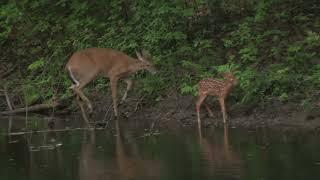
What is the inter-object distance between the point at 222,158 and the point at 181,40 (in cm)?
862

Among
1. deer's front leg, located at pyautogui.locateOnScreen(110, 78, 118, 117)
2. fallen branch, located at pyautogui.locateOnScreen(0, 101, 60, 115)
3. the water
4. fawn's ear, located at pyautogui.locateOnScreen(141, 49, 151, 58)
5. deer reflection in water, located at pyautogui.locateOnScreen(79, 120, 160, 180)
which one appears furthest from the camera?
fawn's ear, located at pyautogui.locateOnScreen(141, 49, 151, 58)

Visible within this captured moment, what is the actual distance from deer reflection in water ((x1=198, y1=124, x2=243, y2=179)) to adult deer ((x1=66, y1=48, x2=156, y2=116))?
5.18 meters

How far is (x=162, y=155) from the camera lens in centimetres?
1213

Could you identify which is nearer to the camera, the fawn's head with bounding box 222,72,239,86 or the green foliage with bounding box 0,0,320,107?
the fawn's head with bounding box 222,72,239,86

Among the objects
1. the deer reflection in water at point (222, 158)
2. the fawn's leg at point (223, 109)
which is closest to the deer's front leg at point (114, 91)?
the fawn's leg at point (223, 109)

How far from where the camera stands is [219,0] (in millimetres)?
20641

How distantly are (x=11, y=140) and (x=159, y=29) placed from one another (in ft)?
22.1

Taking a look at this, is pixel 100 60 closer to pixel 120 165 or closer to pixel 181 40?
pixel 181 40

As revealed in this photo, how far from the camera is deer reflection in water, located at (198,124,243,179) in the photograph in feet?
34.2

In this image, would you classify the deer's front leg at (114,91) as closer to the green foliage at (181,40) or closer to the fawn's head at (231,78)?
the green foliage at (181,40)

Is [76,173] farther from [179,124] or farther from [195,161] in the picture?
[179,124]

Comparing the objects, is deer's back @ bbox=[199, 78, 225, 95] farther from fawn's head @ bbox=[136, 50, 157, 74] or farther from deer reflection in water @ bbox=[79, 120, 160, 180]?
fawn's head @ bbox=[136, 50, 157, 74]

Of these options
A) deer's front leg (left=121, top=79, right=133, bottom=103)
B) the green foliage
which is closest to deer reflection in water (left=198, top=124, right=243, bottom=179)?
the green foliage

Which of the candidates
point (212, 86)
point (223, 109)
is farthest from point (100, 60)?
point (223, 109)
